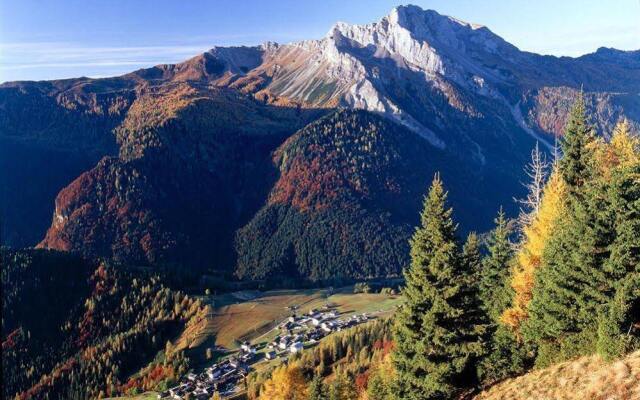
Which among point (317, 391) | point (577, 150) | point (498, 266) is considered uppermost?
point (577, 150)

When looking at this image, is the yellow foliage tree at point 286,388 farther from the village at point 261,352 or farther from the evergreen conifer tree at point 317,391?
the village at point 261,352

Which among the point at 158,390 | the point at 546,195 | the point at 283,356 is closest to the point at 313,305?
the point at 283,356

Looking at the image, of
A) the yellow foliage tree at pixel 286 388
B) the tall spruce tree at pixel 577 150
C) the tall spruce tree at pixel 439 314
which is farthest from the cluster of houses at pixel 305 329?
the tall spruce tree at pixel 439 314

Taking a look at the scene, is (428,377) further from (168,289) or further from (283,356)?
(168,289)

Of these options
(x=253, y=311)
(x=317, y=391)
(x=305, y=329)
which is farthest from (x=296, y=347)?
(x=317, y=391)

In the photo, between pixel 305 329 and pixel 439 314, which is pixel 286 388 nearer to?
pixel 439 314

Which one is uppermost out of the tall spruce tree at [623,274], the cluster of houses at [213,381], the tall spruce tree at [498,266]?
the tall spruce tree at [623,274]

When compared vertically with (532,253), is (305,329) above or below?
below
